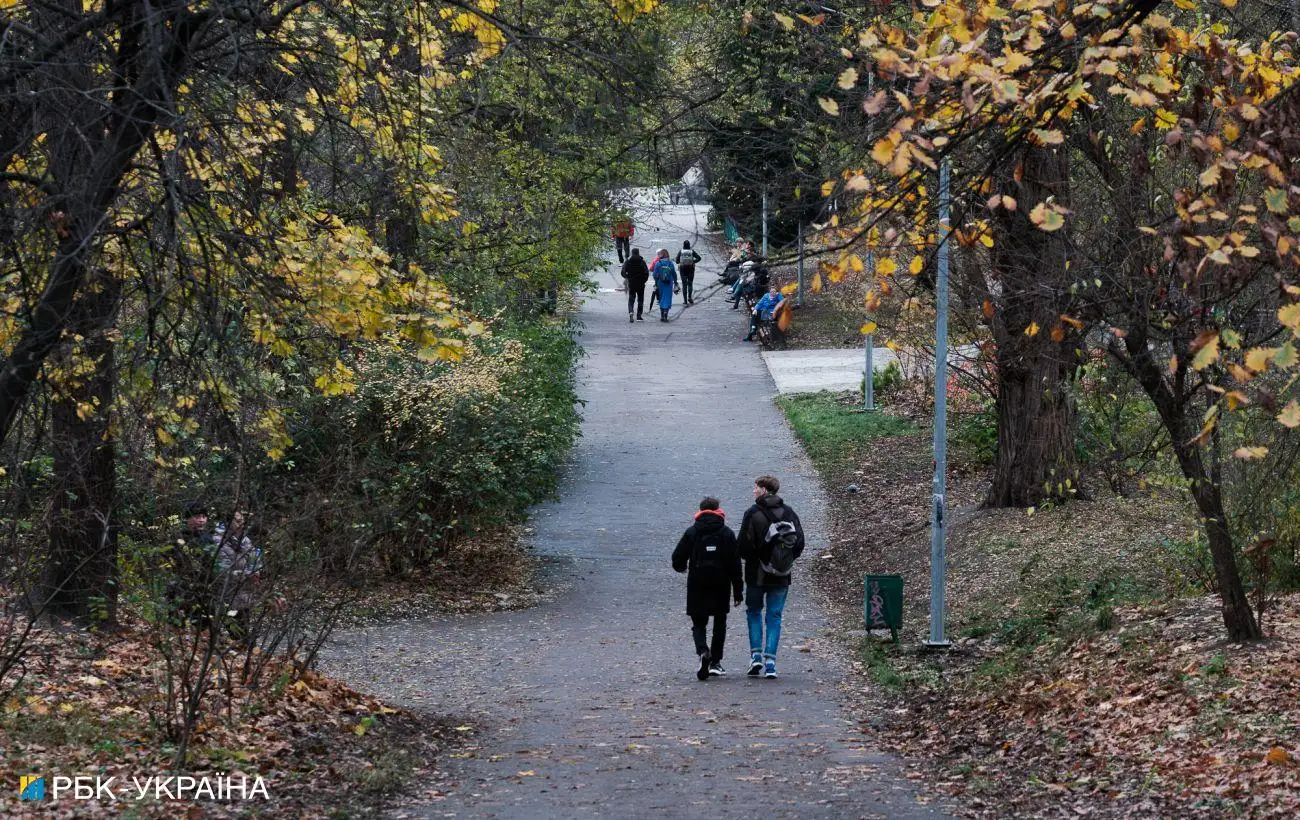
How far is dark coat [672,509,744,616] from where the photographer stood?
12.5 metres

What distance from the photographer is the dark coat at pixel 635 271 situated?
123ft

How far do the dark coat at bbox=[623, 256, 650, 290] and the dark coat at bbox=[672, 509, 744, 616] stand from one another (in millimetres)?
25322

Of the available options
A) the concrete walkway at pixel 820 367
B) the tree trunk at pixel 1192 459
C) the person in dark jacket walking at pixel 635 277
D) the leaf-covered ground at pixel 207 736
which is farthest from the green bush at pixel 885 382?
the leaf-covered ground at pixel 207 736

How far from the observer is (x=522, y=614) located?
52.5ft

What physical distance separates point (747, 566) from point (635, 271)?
25.4 metres

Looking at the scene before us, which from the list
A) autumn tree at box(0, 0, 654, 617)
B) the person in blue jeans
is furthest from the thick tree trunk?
autumn tree at box(0, 0, 654, 617)

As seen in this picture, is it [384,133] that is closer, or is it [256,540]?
[256,540]

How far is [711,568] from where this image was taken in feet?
41.0

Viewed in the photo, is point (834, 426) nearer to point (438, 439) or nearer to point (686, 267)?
point (438, 439)

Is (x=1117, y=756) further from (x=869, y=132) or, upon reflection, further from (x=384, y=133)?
(x=384, y=133)

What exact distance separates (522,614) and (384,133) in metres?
7.73

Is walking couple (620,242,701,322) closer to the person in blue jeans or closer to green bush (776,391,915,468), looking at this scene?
green bush (776,391,915,468)

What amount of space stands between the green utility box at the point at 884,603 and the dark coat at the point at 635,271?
24678 mm

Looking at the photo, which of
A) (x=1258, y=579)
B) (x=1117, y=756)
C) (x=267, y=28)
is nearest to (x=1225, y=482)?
(x=1258, y=579)
